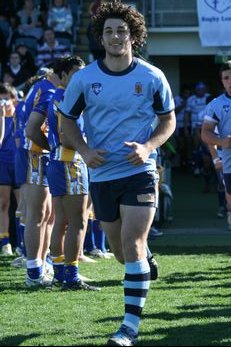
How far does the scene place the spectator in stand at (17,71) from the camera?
65.0ft

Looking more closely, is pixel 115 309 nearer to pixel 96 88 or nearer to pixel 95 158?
pixel 95 158

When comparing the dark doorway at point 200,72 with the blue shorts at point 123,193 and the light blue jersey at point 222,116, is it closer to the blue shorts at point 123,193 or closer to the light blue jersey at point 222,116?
the light blue jersey at point 222,116

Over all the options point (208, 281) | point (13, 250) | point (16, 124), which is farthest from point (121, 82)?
point (13, 250)

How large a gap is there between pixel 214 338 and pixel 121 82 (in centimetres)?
185

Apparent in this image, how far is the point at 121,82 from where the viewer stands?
6395mm

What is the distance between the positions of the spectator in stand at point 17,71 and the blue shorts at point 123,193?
13.4 m

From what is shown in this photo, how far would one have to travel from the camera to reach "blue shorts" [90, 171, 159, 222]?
636 cm

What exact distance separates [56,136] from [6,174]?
3516mm

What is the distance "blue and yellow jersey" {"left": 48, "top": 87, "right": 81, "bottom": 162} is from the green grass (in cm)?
122

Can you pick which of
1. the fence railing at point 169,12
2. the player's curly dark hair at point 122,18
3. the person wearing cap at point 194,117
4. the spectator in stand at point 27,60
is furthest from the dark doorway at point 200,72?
the player's curly dark hair at point 122,18

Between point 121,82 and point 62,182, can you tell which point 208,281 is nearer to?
point 62,182

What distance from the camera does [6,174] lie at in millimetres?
11906

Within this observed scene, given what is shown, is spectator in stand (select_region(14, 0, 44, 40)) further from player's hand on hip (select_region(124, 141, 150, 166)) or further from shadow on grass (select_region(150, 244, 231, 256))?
player's hand on hip (select_region(124, 141, 150, 166))

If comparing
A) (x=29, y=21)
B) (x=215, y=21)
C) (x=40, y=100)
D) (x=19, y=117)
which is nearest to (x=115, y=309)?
(x=40, y=100)
